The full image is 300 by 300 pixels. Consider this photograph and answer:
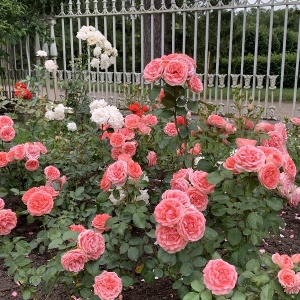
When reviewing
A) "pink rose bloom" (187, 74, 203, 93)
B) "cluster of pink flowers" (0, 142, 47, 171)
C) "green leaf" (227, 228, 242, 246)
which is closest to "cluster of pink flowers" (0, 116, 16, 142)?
"cluster of pink flowers" (0, 142, 47, 171)

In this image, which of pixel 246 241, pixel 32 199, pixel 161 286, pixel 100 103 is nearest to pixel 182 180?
pixel 246 241

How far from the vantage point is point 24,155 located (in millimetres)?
2561

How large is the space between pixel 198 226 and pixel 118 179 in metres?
0.38

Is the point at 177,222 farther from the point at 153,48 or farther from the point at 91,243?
the point at 153,48

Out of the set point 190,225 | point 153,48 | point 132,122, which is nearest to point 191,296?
point 190,225

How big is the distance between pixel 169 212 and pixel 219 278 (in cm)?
25

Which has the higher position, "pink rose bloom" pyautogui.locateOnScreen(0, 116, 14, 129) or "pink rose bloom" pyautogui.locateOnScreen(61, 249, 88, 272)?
"pink rose bloom" pyautogui.locateOnScreen(0, 116, 14, 129)

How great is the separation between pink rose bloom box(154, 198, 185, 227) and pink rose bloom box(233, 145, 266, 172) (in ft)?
0.74

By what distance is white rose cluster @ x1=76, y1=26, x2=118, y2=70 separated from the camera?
11.6 ft

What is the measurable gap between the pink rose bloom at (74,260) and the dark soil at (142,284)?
59 cm

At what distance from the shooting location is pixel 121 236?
180 centimetres

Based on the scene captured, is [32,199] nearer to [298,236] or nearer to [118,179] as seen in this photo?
[118,179]

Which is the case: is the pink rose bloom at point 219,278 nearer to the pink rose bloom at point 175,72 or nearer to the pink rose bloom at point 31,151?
the pink rose bloom at point 175,72

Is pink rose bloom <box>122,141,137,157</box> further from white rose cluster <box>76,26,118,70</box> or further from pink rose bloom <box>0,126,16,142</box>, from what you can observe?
white rose cluster <box>76,26,118,70</box>
